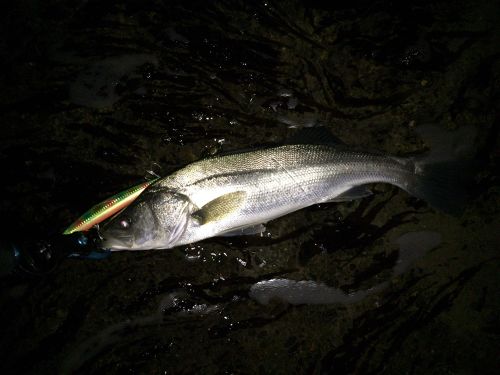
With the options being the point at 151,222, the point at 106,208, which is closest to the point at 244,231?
the point at 151,222

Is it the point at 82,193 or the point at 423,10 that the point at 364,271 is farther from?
the point at 82,193

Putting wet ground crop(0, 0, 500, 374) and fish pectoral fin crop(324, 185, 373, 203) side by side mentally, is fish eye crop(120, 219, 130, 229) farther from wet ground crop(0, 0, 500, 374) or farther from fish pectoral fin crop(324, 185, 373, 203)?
fish pectoral fin crop(324, 185, 373, 203)

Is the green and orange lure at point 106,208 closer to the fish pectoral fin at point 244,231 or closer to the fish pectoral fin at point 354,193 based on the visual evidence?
the fish pectoral fin at point 244,231

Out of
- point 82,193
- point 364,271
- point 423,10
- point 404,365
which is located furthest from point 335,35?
point 404,365

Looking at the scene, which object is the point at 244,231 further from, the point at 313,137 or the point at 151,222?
the point at 313,137

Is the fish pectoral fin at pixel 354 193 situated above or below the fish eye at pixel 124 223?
above

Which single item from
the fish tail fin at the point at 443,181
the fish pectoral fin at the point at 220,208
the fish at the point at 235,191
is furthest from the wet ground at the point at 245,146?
the fish pectoral fin at the point at 220,208

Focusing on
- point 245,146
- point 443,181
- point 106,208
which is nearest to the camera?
point 106,208
